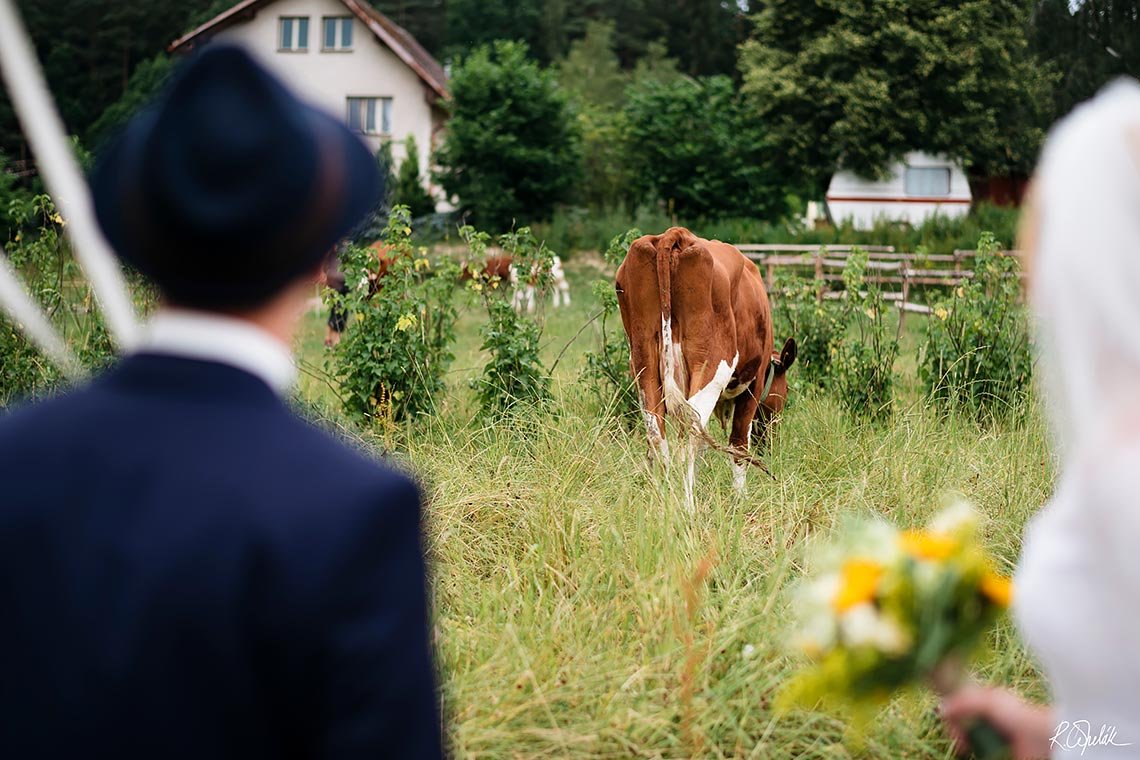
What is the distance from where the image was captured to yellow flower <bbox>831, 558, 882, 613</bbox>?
5.40 ft

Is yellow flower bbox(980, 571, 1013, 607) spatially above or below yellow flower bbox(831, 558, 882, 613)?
below

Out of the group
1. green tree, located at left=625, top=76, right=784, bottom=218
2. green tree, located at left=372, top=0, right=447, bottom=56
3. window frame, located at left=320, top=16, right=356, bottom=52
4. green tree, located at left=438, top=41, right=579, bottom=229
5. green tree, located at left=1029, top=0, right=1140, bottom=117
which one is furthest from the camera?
green tree, located at left=372, top=0, right=447, bottom=56

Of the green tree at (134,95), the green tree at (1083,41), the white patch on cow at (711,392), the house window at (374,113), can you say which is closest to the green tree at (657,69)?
the house window at (374,113)

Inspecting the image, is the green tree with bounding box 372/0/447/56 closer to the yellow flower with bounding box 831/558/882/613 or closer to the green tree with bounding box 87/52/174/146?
the green tree with bounding box 87/52/174/146

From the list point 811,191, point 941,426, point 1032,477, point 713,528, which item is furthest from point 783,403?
point 811,191

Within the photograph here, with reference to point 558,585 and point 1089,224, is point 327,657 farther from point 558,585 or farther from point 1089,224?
point 558,585

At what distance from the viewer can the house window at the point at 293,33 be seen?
37.8 meters

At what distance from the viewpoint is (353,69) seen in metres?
37.7

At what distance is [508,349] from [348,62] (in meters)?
32.8

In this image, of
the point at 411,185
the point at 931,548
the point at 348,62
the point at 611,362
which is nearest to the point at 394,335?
the point at 611,362

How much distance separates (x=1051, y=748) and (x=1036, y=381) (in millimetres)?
6540

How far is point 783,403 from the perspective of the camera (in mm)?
7758

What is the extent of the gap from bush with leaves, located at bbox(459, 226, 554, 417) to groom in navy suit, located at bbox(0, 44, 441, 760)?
5.59 metres

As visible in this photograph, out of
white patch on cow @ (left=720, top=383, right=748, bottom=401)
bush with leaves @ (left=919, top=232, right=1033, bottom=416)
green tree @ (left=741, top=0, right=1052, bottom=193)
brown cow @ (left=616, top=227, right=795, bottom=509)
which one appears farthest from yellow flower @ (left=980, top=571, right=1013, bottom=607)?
green tree @ (left=741, top=0, right=1052, bottom=193)
